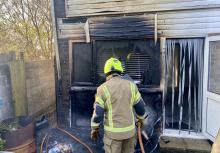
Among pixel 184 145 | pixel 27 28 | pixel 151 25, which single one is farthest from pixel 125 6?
pixel 27 28

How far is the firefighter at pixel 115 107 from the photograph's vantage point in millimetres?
3490

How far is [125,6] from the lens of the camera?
207 inches

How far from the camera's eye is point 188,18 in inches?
197

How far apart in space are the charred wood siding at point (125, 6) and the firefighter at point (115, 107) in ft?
7.13

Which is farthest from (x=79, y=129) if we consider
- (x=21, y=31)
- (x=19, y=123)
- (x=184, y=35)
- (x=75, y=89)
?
(x=21, y=31)

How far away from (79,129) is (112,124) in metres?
2.60

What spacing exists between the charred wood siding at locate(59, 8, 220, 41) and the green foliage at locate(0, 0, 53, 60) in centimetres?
575

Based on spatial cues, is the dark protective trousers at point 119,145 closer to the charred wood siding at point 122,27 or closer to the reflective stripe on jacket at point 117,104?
the reflective stripe on jacket at point 117,104

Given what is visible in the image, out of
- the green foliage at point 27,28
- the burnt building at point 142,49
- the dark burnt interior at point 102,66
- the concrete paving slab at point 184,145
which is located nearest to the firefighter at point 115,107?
the concrete paving slab at point 184,145

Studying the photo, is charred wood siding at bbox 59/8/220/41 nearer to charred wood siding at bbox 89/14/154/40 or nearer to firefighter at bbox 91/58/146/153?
charred wood siding at bbox 89/14/154/40

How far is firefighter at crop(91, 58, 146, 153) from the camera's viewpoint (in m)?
3.49

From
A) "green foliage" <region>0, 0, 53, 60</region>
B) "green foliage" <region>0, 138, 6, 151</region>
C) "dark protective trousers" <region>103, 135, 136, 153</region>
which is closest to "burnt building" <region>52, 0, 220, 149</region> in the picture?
"dark protective trousers" <region>103, 135, 136, 153</region>

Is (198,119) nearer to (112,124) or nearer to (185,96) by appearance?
(185,96)

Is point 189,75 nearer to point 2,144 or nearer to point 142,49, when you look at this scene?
point 142,49
